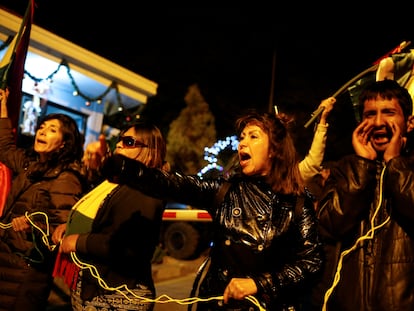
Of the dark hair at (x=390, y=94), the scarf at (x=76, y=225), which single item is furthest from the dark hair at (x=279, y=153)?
the scarf at (x=76, y=225)

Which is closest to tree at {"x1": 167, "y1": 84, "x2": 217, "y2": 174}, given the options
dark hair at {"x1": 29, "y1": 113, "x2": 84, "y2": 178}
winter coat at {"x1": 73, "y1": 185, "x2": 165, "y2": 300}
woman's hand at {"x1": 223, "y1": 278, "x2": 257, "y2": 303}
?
dark hair at {"x1": 29, "y1": 113, "x2": 84, "y2": 178}

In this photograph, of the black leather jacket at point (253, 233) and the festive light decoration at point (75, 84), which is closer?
the black leather jacket at point (253, 233)

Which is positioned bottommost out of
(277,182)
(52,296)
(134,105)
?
(52,296)

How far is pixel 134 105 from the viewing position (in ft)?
33.5

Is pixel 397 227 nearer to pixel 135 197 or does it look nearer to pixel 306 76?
pixel 135 197

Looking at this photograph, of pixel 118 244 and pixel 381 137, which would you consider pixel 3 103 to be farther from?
pixel 381 137

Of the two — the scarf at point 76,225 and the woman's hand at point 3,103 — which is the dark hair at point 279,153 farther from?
the woman's hand at point 3,103

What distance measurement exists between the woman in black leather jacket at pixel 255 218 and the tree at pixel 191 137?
14.3m

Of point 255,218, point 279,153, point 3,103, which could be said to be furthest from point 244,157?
point 3,103

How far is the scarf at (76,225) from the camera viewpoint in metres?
2.98

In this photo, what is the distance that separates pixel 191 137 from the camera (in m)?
17.5

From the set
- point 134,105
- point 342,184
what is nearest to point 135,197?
point 342,184

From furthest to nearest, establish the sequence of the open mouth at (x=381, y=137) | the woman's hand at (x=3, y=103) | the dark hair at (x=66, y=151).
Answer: the woman's hand at (x=3, y=103), the dark hair at (x=66, y=151), the open mouth at (x=381, y=137)

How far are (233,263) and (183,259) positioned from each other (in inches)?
385
